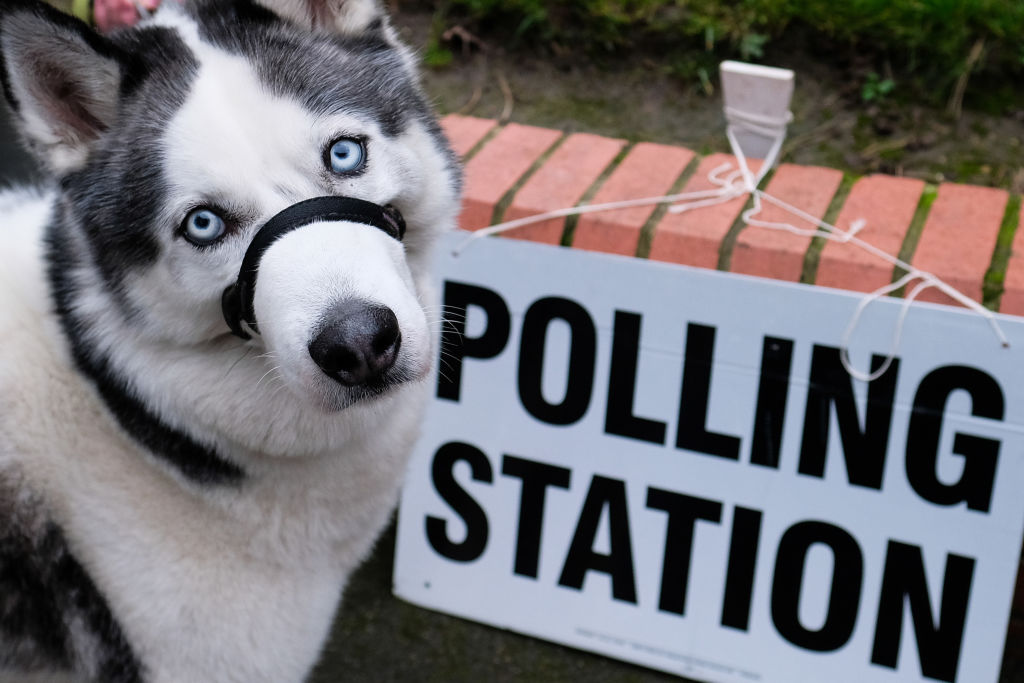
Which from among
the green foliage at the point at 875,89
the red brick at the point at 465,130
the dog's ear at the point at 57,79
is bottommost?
the red brick at the point at 465,130

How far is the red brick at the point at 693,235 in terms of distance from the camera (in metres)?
2.53

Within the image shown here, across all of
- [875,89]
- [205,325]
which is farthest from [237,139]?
[875,89]

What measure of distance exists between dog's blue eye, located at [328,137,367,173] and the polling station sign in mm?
1043

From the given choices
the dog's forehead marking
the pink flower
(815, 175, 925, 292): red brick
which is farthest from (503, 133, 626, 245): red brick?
the dog's forehead marking

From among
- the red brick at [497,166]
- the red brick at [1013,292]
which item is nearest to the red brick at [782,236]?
the red brick at [1013,292]

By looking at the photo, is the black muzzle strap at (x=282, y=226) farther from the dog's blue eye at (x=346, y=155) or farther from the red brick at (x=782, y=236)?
the red brick at (x=782, y=236)

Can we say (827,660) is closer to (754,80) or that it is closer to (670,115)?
(754,80)

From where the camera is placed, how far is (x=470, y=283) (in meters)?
2.67

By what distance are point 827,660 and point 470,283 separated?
1312 millimetres

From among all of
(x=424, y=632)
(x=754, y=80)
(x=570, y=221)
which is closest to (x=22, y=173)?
(x=570, y=221)

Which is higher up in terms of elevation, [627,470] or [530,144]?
[530,144]

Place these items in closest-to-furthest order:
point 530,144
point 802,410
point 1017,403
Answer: point 1017,403 → point 802,410 → point 530,144

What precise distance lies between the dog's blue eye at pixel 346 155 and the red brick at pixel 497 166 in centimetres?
94

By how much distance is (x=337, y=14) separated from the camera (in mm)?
1778
